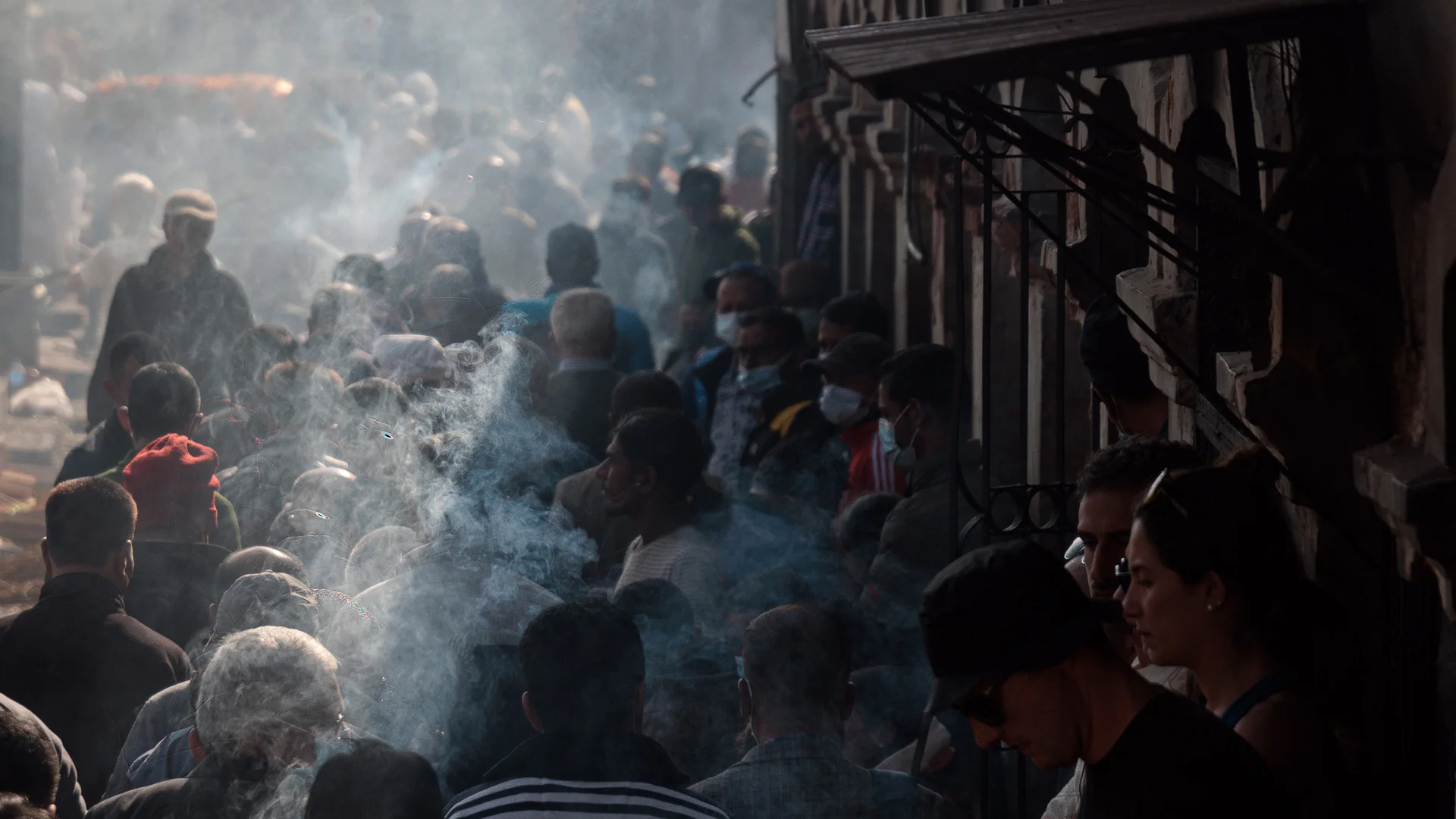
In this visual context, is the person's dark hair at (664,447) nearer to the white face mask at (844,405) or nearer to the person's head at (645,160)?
the white face mask at (844,405)

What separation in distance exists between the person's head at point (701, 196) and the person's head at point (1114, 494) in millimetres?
7402

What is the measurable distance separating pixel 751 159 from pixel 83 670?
12.0 metres

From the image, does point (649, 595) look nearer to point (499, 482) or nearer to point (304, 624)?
point (304, 624)

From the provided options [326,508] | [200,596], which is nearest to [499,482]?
[326,508]

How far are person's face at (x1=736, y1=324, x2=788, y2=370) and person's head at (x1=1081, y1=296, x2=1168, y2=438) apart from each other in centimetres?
279

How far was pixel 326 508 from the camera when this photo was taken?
4.96 metres

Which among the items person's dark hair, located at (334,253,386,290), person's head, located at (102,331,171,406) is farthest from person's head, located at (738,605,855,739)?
person's dark hair, located at (334,253,386,290)

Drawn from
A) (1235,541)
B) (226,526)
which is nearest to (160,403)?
(226,526)

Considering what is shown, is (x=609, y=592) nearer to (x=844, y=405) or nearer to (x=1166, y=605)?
(x=844, y=405)

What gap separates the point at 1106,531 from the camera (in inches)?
107

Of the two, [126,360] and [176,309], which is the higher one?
[176,309]

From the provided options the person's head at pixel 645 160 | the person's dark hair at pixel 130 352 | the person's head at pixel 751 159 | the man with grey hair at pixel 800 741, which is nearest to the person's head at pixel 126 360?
the person's dark hair at pixel 130 352

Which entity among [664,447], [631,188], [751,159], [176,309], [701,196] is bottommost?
[664,447]

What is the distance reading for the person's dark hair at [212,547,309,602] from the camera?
4.10 metres
